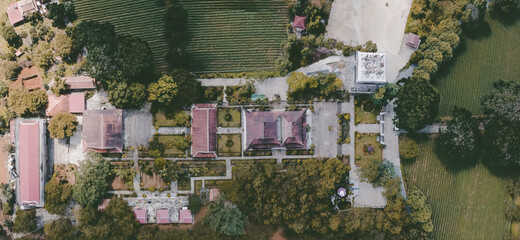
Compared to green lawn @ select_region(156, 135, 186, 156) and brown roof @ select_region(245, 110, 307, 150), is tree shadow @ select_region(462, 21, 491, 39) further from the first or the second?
green lawn @ select_region(156, 135, 186, 156)

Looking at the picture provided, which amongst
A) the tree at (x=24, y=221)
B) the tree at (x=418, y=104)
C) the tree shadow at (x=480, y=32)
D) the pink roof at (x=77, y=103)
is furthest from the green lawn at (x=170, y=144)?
the tree shadow at (x=480, y=32)

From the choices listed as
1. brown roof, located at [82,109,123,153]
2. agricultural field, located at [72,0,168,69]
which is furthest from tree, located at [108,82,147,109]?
agricultural field, located at [72,0,168,69]

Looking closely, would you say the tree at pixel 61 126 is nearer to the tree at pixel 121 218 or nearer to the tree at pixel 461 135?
the tree at pixel 121 218

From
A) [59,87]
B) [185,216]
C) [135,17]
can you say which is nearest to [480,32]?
[135,17]

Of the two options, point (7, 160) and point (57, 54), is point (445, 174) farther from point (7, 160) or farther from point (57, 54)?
point (7, 160)

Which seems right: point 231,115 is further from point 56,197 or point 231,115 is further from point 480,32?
point 480,32
